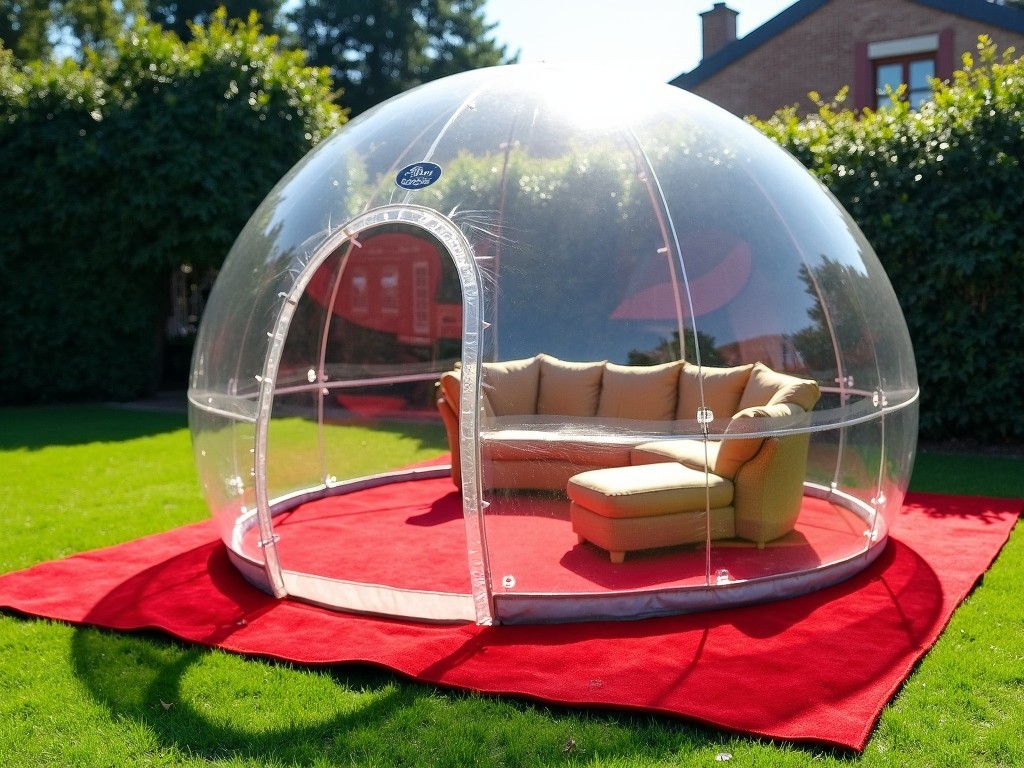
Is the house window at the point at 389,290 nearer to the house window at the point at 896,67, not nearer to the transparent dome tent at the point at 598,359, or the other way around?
the transparent dome tent at the point at 598,359

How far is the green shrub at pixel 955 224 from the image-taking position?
9.06 m

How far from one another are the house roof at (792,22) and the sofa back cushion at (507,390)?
13127mm

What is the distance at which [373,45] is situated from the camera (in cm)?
3247

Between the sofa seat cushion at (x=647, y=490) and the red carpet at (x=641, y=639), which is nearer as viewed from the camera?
the red carpet at (x=641, y=639)

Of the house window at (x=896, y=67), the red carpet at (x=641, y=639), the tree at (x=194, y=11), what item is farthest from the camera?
the tree at (x=194, y=11)

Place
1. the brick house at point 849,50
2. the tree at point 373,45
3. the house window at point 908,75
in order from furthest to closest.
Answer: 1. the tree at point 373,45
2. the house window at point 908,75
3. the brick house at point 849,50

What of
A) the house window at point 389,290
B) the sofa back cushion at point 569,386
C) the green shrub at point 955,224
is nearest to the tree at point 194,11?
the green shrub at point 955,224

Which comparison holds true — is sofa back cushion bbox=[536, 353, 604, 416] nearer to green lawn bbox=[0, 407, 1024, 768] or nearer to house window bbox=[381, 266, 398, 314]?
green lawn bbox=[0, 407, 1024, 768]

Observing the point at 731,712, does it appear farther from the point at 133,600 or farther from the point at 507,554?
the point at 133,600

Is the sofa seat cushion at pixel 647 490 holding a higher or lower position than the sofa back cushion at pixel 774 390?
lower

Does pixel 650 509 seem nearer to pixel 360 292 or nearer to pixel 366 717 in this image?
pixel 366 717

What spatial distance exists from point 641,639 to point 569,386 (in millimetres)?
1306

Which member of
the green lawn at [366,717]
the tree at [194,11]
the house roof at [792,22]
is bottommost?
the green lawn at [366,717]

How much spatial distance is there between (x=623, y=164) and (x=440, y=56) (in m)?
30.2
